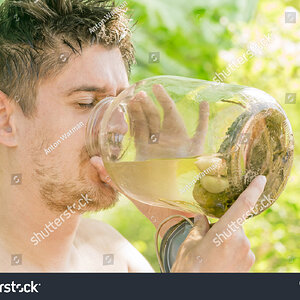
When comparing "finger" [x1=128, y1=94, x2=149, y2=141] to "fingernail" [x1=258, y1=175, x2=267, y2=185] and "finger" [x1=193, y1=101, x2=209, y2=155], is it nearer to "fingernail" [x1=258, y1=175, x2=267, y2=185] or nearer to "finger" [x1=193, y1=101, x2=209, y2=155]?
"finger" [x1=193, y1=101, x2=209, y2=155]

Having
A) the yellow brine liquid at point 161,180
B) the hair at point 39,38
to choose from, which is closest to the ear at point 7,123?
the hair at point 39,38

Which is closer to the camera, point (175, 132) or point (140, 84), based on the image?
point (175, 132)

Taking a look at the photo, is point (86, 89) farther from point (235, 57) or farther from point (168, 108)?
point (235, 57)

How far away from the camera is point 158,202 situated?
1.00m

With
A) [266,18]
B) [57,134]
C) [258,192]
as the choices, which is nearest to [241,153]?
[258,192]

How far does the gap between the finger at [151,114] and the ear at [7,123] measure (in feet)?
1.30

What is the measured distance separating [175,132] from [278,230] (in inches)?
47.1

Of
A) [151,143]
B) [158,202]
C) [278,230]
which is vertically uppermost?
[151,143]

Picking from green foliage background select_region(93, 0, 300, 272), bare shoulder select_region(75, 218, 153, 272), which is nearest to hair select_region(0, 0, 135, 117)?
bare shoulder select_region(75, 218, 153, 272)

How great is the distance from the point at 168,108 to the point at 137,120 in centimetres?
8

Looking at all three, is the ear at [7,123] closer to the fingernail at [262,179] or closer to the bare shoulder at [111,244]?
the bare shoulder at [111,244]

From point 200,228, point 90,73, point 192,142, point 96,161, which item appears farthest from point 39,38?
point 200,228
